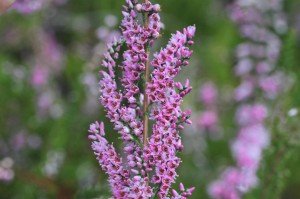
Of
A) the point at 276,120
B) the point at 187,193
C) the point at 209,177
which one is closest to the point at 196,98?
the point at 209,177

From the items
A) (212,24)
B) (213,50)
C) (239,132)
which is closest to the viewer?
(239,132)

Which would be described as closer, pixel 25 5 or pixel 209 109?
pixel 25 5

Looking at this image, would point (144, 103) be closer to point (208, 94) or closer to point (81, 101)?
point (81, 101)

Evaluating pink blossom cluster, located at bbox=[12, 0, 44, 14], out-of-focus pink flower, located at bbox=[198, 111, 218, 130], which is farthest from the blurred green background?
pink blossom cluster, located at bbox=[12, 0, 44, 14]

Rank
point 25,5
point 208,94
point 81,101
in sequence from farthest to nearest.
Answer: point 208,94, point 81,101, point 25,5

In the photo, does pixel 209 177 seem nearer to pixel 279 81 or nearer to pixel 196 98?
pixel 279 81

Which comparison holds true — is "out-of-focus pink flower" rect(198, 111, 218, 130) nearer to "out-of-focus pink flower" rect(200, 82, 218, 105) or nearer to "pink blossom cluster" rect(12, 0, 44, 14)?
"out-of-focus pink flower" rect(200, 82, 218, 105)

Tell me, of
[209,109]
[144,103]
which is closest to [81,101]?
[209,109]
